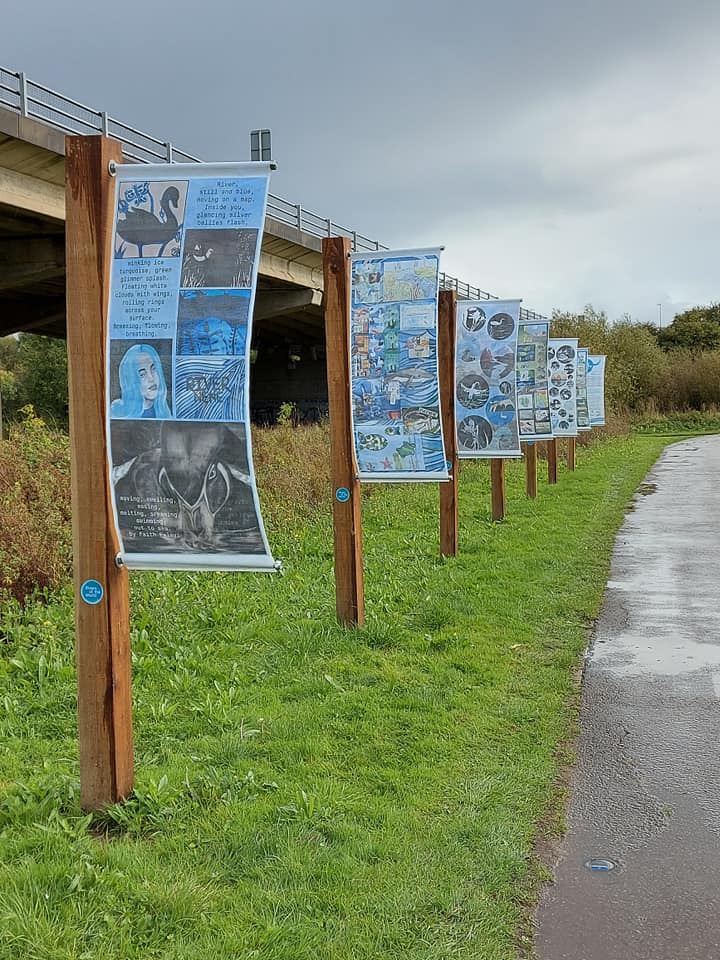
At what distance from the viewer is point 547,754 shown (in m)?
4.88

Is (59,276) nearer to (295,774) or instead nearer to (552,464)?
(552,464)

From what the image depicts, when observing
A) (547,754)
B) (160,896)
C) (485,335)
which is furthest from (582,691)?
(485,335)

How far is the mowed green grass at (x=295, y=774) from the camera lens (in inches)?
128

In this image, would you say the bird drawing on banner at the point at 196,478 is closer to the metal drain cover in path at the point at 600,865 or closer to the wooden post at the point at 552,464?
the metal drain cover in path at the point at 600,865

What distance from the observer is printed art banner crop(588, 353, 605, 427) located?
1085 inches

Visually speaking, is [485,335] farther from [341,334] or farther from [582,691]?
[582,691]

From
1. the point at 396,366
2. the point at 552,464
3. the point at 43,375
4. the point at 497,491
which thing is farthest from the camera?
the point at 43,375

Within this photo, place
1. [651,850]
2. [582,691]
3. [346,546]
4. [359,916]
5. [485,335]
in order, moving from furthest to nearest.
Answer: [485,335] → [346,546] → [582,691] → [651,850] → [359,916]

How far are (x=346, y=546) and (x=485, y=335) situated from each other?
18.1 feet

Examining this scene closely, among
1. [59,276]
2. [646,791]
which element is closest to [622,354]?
[59,276]

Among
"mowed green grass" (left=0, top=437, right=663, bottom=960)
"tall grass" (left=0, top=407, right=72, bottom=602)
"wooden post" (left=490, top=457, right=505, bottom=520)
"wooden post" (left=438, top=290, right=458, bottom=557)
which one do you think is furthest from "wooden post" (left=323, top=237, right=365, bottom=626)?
"wooden post" (left=490, top=457, right=505, bottom=520)

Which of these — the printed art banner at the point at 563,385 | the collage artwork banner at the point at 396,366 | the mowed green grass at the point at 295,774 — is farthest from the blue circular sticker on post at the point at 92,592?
the printed art banner at the point at 563,385

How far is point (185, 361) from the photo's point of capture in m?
3.90

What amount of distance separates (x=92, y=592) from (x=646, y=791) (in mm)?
2750
